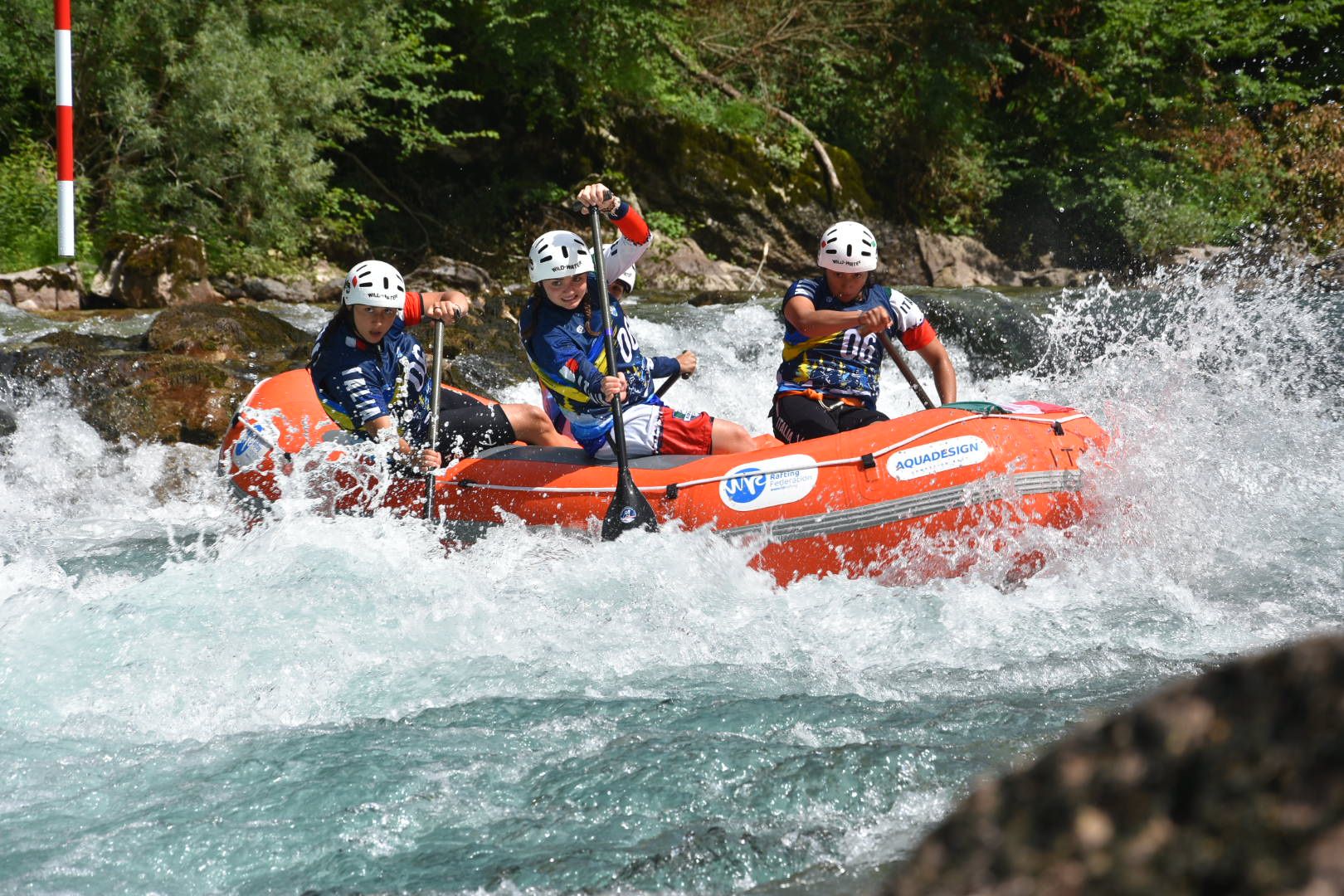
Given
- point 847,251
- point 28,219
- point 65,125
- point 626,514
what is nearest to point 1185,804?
point 626,514

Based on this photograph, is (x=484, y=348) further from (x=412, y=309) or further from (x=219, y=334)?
(x=412, y=309)

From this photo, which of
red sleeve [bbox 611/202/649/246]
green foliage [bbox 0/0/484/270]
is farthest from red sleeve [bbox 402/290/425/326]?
green foliage [bbox 0/0/484/270]

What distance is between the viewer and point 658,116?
646 inches

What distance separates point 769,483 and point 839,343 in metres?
0.92

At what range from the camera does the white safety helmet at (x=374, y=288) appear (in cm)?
541

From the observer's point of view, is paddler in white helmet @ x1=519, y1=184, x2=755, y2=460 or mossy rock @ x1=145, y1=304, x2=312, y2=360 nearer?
paddler in white helmet @ x1=519, y1=184, x2=755, y2=460

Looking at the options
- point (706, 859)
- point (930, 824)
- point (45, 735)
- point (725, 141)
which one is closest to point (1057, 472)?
point (930, 824)

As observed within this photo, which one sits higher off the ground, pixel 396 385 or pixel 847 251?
pixel 847 251

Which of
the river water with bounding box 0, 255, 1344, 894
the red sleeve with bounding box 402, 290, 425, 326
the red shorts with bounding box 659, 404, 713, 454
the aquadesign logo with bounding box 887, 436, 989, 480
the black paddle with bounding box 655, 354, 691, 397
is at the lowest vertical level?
the river water with bounding box 0, 255, 1344, 894

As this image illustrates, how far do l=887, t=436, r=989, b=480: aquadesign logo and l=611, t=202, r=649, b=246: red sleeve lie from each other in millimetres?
1660

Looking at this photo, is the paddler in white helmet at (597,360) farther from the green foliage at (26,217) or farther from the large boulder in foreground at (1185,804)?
the green foliage at (26,217)

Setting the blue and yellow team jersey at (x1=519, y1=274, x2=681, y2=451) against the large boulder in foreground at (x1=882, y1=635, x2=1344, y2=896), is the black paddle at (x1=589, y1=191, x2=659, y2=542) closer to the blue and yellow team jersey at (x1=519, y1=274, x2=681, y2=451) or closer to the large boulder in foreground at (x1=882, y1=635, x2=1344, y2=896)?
the blue and yellow team jersey at (x1=519, y1=274, x2=681, y2=451)

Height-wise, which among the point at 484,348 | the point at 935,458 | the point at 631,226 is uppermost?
the point at 631,226

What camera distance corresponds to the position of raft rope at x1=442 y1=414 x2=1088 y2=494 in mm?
5012
